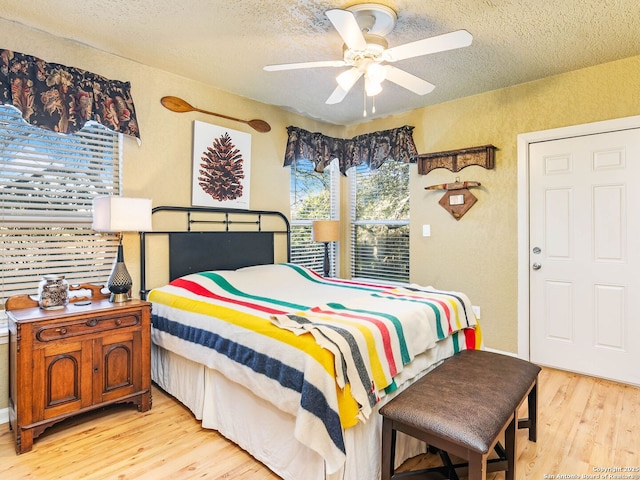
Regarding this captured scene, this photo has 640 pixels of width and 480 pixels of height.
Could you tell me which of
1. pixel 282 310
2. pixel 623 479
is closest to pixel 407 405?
pixel 282 310

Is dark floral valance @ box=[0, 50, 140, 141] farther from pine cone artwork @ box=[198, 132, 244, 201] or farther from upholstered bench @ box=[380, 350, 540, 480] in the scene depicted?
upholstered bench @ box=[380, 350, 540, 480]

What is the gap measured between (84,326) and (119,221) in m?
0.68

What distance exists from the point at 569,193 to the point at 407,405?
8.36 feet

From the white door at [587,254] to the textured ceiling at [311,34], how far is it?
731 mm

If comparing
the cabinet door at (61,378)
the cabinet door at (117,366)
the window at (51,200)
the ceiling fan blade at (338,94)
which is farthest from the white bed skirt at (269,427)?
the ceiling fan blade at (338,94)

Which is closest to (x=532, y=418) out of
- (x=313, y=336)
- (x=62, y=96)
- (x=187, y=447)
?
(x=313, y=336)

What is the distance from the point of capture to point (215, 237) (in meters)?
3.39

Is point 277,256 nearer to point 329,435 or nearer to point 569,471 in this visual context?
point 329,435

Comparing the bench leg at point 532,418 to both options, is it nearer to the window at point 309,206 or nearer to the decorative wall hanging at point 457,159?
the decorative wall hanging at point 457,159

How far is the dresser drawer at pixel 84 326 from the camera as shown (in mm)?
2076

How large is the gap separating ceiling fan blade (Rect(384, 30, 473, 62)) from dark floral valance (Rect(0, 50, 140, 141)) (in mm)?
1957

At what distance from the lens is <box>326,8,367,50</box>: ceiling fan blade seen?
1.70 m

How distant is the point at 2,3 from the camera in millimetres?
2154

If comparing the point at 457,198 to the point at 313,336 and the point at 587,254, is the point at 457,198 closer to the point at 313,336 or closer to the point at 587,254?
the point at 587,254
